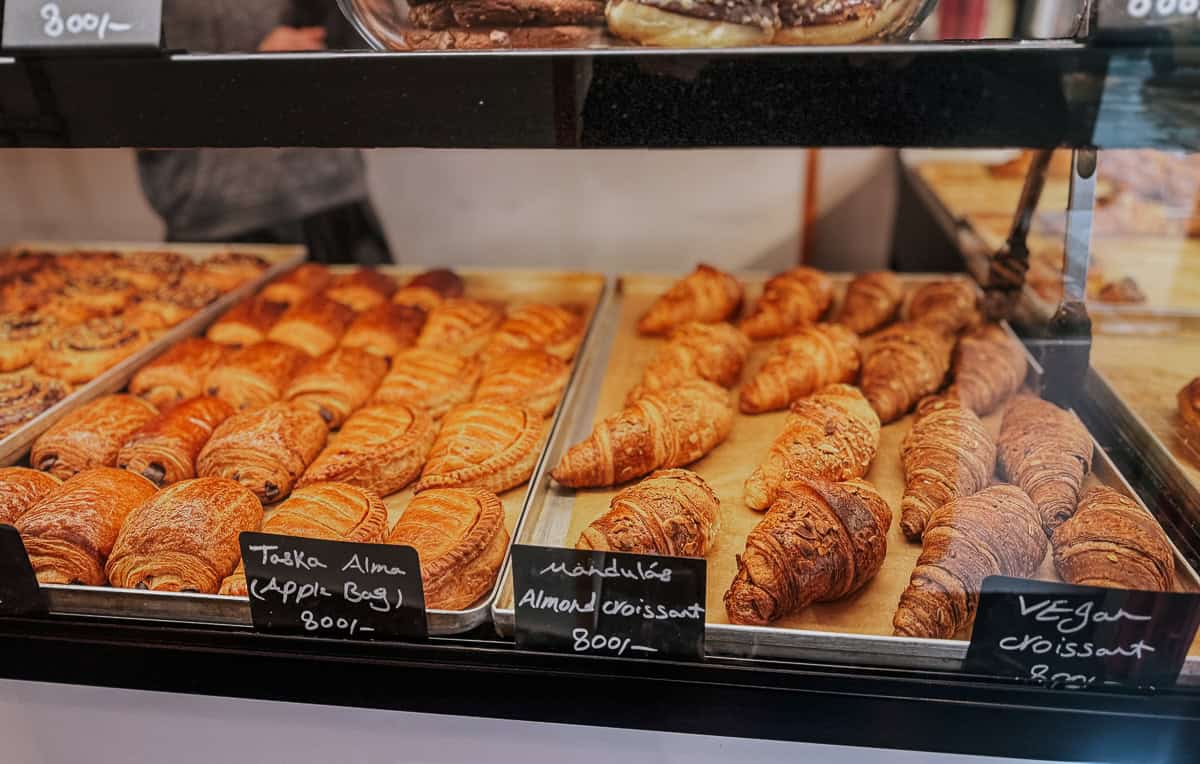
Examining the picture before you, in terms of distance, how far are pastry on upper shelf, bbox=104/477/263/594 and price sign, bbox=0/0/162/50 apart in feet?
2.41

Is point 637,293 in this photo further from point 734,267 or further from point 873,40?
point 873,40

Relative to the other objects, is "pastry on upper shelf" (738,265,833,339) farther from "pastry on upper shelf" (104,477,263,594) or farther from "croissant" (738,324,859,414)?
"pastry on upper shelf" (104,477,263,594)

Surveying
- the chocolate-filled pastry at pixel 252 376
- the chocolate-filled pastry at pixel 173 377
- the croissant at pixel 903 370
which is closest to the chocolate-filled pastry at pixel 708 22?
the croissant at pixel 903 370


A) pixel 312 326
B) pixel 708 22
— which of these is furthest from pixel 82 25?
pixel 312 326

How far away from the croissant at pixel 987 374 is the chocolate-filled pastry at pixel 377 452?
3.61 ft

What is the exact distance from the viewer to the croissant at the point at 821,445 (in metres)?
1.60

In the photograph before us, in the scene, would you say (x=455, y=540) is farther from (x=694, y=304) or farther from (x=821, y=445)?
(x=694, y=304)

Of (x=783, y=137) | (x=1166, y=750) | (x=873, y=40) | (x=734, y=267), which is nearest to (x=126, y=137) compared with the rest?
(x=783, y=137)

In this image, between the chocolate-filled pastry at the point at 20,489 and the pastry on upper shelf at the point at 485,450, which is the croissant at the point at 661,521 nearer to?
the pastry on upper shelf at the point at 485,450

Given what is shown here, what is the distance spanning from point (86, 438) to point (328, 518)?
26.8 inches

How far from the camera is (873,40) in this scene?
1.08m

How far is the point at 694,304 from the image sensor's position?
2264 mm

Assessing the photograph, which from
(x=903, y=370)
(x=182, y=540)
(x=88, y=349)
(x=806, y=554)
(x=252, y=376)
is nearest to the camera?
(x=806, y=554)

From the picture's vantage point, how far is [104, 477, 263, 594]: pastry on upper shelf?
4.57 feet
